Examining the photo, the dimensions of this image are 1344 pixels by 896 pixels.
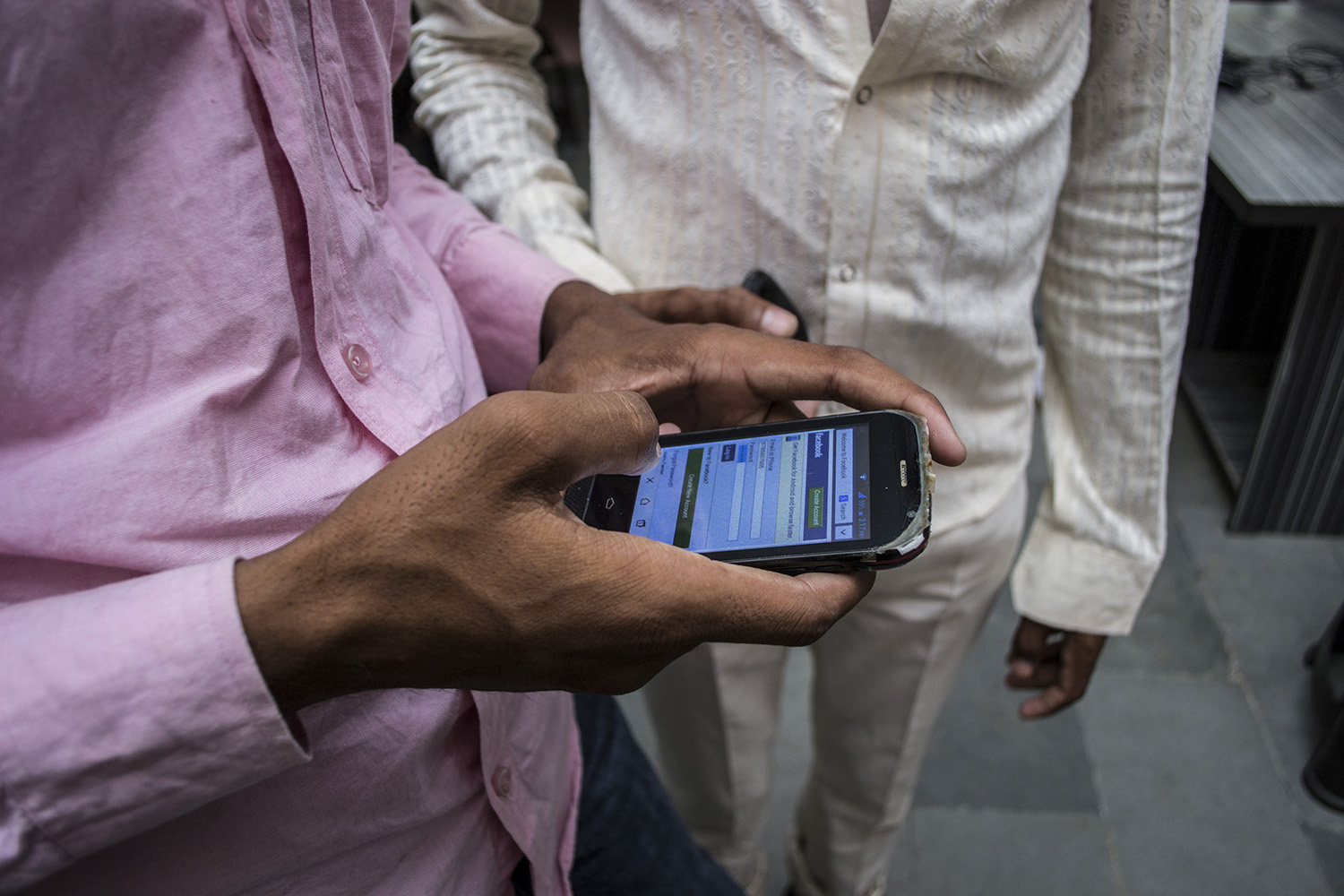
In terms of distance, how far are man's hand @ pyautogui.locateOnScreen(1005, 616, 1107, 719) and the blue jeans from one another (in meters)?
0.46

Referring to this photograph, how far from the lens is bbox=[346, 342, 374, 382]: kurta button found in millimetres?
498

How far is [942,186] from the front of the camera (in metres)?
0.74

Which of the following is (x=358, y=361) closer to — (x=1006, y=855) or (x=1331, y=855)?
(x=1006, y=855)

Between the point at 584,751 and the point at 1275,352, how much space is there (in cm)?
266

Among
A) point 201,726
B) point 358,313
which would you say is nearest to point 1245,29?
point 358,313

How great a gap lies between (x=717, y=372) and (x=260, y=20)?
374 millimetres

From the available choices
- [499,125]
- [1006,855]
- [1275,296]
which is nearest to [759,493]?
[499,125]

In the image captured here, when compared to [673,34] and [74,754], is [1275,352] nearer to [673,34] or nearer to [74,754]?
[673,34]

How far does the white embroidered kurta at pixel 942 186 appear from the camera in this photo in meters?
0.71

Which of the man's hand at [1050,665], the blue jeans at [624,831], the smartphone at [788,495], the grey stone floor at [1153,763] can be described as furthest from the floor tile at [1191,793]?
the smartphone at [788,495]

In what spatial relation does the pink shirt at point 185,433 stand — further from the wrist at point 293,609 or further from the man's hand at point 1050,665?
the man's hand at point 1050,665

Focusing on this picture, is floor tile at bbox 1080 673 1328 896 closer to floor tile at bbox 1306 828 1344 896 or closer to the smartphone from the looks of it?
floor tile at bbox 1306 828 1344 896

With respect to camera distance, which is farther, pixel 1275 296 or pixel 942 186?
pixel 1275 296

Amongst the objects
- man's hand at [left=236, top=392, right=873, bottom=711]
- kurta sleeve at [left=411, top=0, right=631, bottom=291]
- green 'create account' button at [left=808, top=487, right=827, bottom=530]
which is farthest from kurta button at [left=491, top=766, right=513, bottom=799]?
kurta sleeve at [left=411, top=0, right=631, bottom=291]
